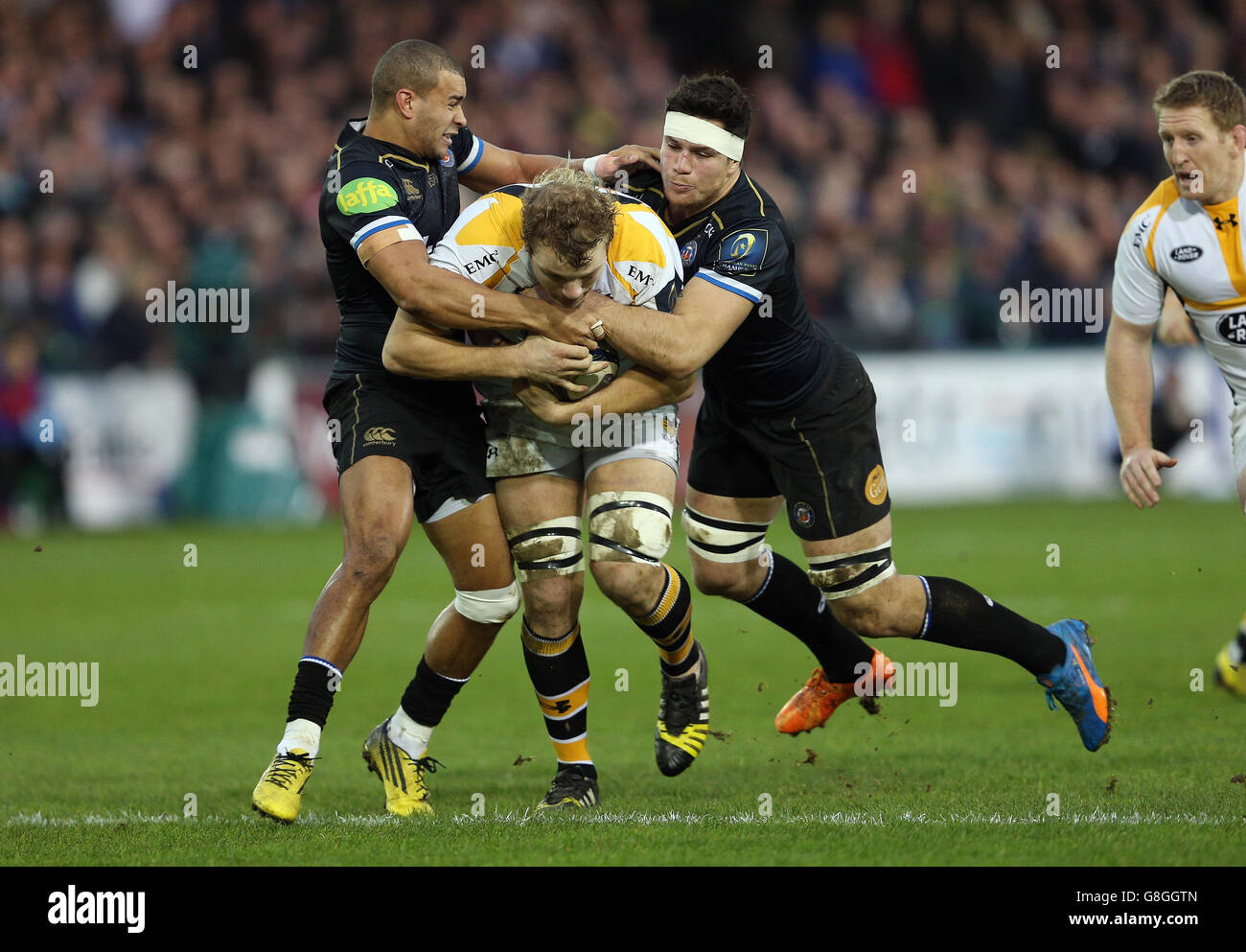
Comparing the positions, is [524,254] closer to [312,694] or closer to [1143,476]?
[312,694]

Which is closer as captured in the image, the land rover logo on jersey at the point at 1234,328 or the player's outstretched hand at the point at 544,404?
the player's outstretched hand at the point at 544,404

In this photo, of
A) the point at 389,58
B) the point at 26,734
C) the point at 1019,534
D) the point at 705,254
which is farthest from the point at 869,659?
the point at 1019,534

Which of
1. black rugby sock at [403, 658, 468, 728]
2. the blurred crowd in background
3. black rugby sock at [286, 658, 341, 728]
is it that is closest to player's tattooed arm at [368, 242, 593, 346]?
black rugby sock at [286, 658, 341, 728]

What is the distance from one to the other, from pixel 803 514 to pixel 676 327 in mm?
1094

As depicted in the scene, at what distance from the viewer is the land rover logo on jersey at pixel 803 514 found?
6367 mm

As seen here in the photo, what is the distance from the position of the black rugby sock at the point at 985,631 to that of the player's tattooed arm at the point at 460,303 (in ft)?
6.20

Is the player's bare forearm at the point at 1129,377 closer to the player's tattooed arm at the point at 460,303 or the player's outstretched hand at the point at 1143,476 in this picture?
the player's outstretched hand at the point at 1143,476

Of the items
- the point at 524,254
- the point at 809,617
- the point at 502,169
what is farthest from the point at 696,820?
the point at 502,169

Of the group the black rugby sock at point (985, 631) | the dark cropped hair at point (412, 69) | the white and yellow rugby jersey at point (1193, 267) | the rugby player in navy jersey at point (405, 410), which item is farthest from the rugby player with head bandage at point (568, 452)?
the white and yellow rugby jersey at point (1193, 267)

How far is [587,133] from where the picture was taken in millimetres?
19609

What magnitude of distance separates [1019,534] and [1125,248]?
8590 mm

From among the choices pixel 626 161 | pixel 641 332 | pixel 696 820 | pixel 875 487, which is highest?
pixel 626 161

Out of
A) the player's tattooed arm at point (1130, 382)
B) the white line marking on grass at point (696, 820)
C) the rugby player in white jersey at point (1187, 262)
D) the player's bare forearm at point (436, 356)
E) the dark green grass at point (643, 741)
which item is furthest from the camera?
the player's tattooed arm at point (1130, 382)

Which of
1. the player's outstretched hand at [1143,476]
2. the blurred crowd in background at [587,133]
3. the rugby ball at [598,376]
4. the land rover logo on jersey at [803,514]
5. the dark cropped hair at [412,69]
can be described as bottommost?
the land rover logo on jersey at [803,514]
